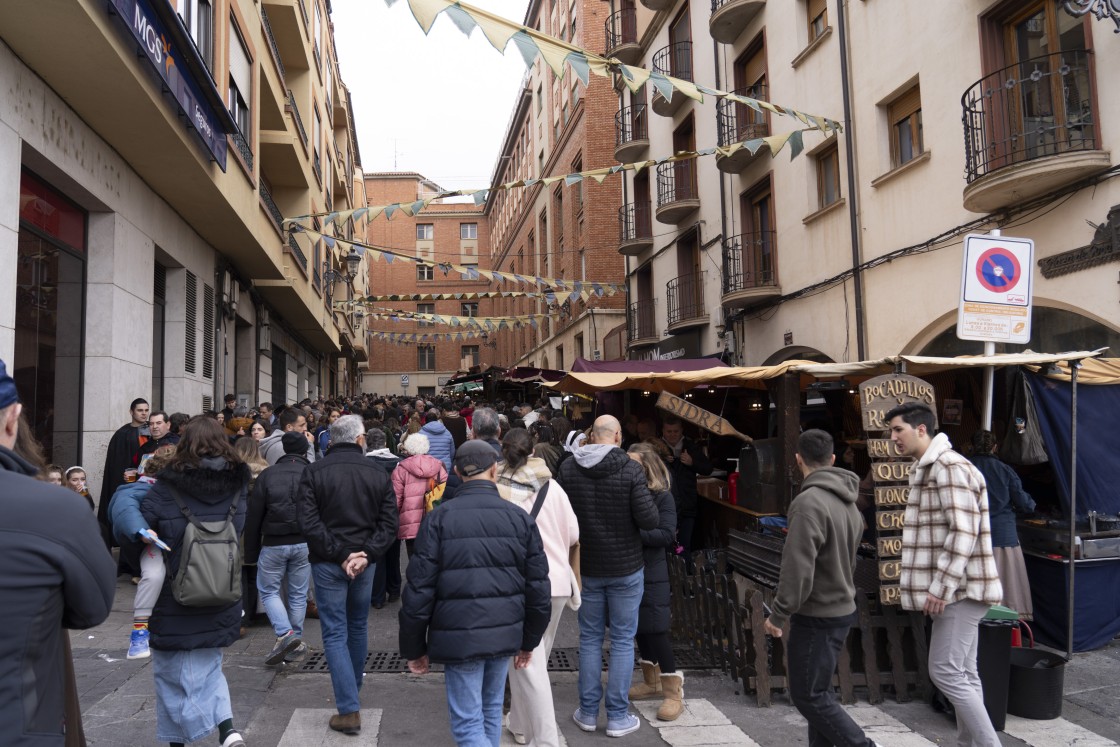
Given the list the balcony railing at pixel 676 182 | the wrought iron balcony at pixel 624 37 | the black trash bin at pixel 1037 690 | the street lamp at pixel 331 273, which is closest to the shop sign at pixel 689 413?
the black trash bin at pixel 1037 690

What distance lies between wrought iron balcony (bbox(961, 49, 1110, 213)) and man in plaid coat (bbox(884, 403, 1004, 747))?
222 inches

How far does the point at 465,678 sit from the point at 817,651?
5.61 feet

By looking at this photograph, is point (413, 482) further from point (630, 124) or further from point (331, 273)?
point (331, 273)

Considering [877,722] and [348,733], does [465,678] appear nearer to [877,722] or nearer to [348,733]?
[348,733]

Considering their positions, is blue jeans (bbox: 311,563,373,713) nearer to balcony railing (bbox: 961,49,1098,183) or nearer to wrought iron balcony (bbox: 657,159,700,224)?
balcony railing (bbox: 961,49,1098,183)

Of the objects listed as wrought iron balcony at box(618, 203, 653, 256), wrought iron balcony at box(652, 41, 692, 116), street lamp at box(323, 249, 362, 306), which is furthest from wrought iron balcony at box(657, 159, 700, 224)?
street lamp at box(323, 249, 362, 306)

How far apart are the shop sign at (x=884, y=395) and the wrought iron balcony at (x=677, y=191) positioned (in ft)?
42.8

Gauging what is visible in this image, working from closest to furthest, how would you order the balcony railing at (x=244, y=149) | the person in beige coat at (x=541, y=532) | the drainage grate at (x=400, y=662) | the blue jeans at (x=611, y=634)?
the person in beige coat at (x=541, y=532) → the blue jeans at (x=611, y=634) → the drainage grate at (x=400, y=662) → the balcony railing at (x=244, y=149)

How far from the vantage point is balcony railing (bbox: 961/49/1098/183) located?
8.45 m

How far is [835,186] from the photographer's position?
13648 millimetres

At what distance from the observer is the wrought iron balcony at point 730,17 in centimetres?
1552

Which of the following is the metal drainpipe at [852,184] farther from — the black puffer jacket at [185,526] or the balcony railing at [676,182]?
the black puffer jacket at [185,526]

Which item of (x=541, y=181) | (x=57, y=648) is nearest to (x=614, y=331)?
(x=541, y=181)

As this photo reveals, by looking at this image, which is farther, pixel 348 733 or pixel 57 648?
pixel 348 733
